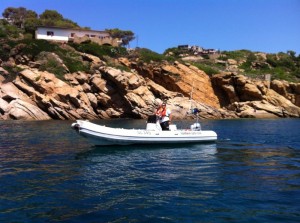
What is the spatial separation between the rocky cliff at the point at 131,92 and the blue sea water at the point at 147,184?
86.4ft

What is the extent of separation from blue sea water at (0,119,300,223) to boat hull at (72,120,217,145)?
2.06 ft

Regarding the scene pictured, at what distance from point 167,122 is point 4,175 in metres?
14.6

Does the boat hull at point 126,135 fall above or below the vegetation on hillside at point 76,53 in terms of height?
below

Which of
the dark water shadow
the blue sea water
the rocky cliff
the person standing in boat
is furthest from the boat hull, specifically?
the rocky cliff

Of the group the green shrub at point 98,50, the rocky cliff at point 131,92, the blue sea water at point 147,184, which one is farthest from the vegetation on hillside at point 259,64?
the blue sea water at point 147,184

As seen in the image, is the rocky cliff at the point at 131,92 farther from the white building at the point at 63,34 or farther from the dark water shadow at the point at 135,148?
the dark water shadow at the point at 135,148

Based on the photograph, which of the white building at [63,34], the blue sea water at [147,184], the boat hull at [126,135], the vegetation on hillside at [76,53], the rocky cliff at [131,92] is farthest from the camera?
the white building at [63,34]

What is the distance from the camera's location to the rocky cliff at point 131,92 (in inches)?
2256

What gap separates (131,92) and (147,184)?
49723 mm

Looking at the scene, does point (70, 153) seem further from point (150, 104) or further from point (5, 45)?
point (5, 45)

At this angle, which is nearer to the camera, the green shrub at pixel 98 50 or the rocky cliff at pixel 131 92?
the rocky cliff at pixel 131 92

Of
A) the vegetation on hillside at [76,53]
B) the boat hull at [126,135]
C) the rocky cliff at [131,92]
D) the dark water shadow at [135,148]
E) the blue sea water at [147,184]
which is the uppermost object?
the vegetation on hillside at [76,53]

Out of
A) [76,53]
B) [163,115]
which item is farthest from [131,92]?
[163,115]

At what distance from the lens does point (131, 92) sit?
6481 cm
